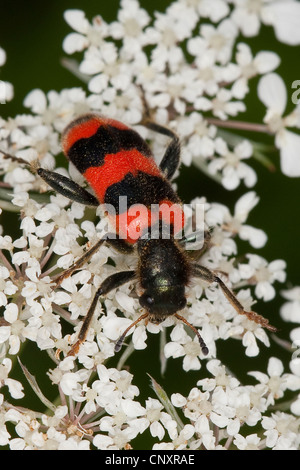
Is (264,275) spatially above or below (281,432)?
above

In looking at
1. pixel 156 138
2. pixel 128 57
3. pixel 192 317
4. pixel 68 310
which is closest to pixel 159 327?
pixel 192 317

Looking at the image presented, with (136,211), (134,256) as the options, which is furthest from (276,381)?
(136,211)

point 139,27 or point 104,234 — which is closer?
point 104,234

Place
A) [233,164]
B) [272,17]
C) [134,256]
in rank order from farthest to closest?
[272,17], [233,164], [134,256]

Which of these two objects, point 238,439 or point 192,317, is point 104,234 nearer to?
point 192,317

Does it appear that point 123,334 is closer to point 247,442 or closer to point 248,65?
point 247,442

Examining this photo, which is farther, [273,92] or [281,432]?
[273,92]
